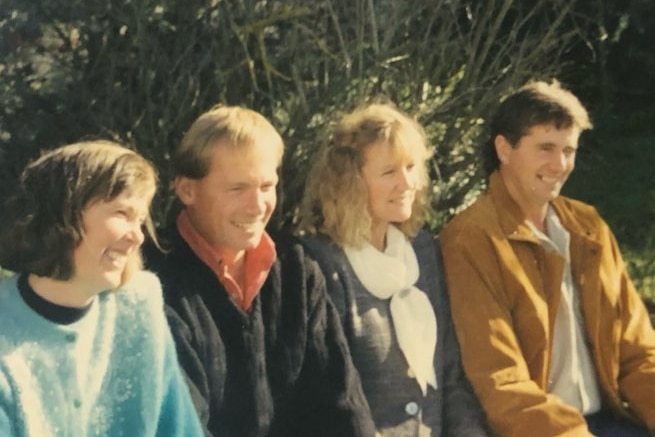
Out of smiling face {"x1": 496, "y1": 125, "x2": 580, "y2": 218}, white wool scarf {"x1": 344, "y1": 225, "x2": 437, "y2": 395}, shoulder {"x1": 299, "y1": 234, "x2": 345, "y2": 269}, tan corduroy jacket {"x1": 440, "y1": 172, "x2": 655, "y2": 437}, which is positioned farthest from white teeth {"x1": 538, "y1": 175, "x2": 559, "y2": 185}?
shoulder {"x1": 299, "y1": 234, "x2": 345, "y2": 269}

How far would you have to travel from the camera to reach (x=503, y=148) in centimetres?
412

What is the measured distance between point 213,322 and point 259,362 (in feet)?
0.61

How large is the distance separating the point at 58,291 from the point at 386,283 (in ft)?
4.11

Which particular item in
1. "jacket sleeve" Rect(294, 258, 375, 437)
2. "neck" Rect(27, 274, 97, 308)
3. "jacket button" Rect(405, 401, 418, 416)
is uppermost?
"neck" Rect(27, 274, 97, 308)

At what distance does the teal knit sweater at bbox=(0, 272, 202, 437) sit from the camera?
283 centimetres


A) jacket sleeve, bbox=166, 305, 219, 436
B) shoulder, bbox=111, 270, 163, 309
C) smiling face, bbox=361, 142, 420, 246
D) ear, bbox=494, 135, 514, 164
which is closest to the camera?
shoulder, bbox=111, 270, 163, 309

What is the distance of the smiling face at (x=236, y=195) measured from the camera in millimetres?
3471

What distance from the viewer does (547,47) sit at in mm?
5465

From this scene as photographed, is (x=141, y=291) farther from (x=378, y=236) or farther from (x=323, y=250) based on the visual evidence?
(x=378, y=236)

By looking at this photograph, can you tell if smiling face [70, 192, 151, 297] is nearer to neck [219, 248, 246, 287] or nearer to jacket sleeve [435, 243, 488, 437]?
neck [219, 248, 246, 287]

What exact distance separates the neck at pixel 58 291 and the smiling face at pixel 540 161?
67.7 inches

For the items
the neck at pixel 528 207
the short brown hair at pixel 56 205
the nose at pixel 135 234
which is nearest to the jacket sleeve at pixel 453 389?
the neck at pixel 528 207

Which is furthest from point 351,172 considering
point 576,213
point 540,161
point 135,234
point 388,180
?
point 135,234

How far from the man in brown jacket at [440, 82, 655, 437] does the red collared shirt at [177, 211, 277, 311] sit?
74 cm
